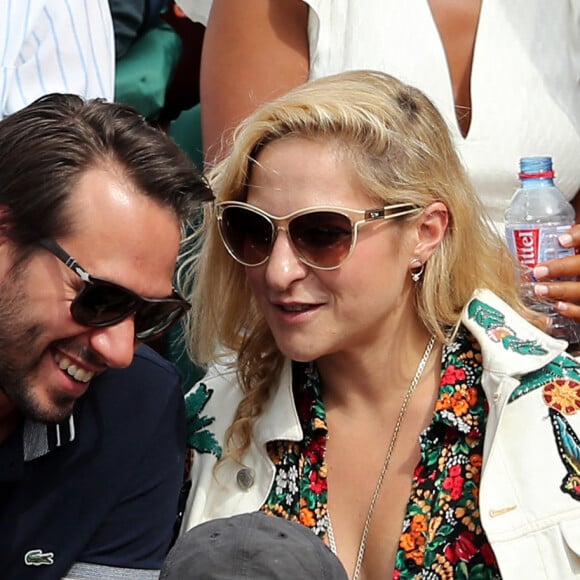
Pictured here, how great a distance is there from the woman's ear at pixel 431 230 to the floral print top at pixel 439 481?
20 cm

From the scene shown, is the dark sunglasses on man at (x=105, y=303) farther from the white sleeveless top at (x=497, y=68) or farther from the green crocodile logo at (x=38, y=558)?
the white sleeveless top at (x=497, y=68)

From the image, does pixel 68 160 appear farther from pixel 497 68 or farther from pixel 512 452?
pixel 497 68

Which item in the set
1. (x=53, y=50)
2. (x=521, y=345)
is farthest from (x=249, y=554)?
(x=53, y=50)

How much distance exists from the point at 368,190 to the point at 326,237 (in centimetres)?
14

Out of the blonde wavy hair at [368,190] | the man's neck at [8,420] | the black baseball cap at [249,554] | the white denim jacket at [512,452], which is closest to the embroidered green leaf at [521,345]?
the white denim jacket at [512,452]

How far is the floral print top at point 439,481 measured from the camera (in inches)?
94.5

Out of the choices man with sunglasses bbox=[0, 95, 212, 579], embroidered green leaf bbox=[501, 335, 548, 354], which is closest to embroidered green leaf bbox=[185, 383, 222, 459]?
man with sunglasses bbox=[0, 95, 212, 579]

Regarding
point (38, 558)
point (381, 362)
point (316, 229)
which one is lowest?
point (38, 558)

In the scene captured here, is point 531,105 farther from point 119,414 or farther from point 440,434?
point 119,414

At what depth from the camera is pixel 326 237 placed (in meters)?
2.49

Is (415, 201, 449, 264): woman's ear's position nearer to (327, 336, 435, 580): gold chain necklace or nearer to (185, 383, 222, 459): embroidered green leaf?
(327, 336, 435, 580): gold chain necklace

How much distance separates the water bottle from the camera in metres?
2.81

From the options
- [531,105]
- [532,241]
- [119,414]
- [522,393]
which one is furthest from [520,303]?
[119,414]

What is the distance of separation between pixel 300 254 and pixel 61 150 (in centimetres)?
55
